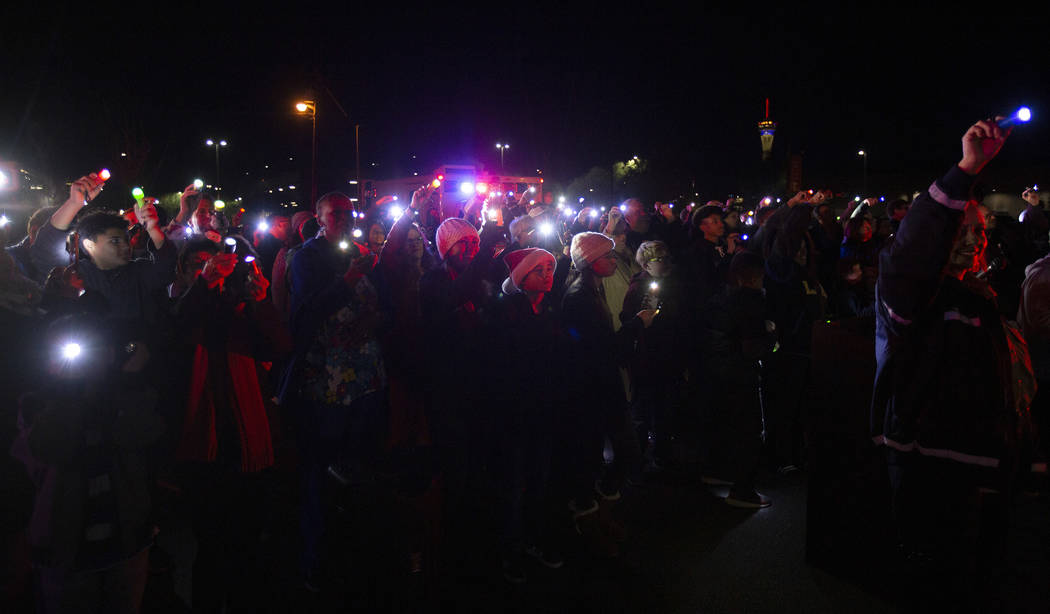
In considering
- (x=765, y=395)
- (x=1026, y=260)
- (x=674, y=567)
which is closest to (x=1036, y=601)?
(x=674, y=567)

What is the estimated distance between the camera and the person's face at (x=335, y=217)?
4363 millimetres

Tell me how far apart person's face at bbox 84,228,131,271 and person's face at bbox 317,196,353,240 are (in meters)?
1.21

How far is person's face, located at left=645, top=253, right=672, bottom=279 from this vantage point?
19.9ft

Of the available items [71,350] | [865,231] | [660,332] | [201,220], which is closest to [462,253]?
[660,332]

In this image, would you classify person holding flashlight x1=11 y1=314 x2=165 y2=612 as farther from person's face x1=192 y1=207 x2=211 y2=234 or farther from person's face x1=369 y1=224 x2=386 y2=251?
person's face x1=369 y1=224 x2=386 y2=251

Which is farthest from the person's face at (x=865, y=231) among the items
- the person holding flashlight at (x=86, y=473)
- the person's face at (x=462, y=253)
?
the person holding flashlight at (x=86, y=473)

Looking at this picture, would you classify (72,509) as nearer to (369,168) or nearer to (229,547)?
(229,547)

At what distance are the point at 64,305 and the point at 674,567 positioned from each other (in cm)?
398

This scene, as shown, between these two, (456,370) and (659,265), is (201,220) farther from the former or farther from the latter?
(659,265)

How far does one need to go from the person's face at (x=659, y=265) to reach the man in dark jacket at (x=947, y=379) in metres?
2.63

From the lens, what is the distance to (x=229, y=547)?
147 inches

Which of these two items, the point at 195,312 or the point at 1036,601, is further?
the point at 1036,601

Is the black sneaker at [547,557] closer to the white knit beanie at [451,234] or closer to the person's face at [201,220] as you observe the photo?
the white knit beanie at [451,234]

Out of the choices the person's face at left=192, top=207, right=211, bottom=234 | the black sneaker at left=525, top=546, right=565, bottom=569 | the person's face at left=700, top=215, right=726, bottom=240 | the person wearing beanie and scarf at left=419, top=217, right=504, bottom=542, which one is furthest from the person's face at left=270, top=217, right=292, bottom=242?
the black sneaker at left=525, top=546, right=565, bottom=569
